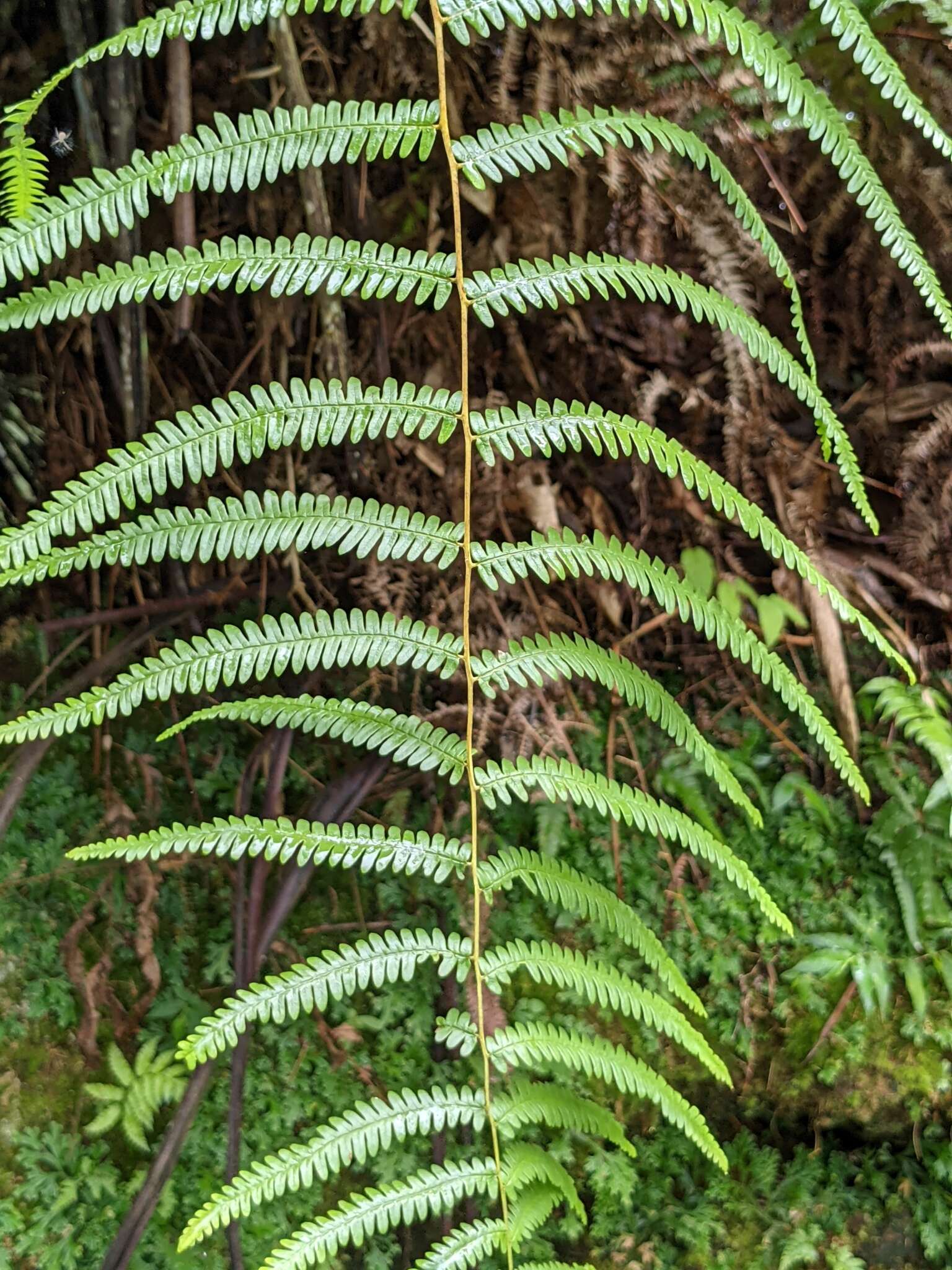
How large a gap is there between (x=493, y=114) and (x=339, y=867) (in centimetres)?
189

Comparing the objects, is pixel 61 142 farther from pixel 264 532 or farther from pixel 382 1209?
pixel 382 1209

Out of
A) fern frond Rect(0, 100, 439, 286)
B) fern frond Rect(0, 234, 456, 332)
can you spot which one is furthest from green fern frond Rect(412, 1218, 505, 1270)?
fern frond Rect(0, 100, 439, 286)

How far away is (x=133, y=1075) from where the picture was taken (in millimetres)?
2031

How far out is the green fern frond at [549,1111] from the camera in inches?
61.7

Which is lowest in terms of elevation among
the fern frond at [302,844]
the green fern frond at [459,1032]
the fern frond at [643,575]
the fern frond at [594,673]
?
the green fern frond at [459,1032]

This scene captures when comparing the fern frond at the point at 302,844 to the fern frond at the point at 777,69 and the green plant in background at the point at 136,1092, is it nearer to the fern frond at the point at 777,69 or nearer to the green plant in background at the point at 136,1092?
the green plant in background at the point at 136,1092

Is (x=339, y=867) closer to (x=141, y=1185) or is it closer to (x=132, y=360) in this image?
(x=141, y=1185)

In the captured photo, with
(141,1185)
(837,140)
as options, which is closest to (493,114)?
(837,140)

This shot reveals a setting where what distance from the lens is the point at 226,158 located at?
135cm

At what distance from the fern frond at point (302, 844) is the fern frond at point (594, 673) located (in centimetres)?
31

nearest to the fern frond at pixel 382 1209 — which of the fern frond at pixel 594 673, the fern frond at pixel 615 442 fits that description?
the fern frond at pixel 594 673

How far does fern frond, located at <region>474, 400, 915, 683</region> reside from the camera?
143 centimetres

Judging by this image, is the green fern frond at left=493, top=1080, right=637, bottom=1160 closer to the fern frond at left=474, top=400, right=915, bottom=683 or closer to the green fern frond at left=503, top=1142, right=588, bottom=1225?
the green fern frond at left=503, top=1142, right=588, bottom=1225

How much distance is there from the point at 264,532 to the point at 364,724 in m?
0.39
